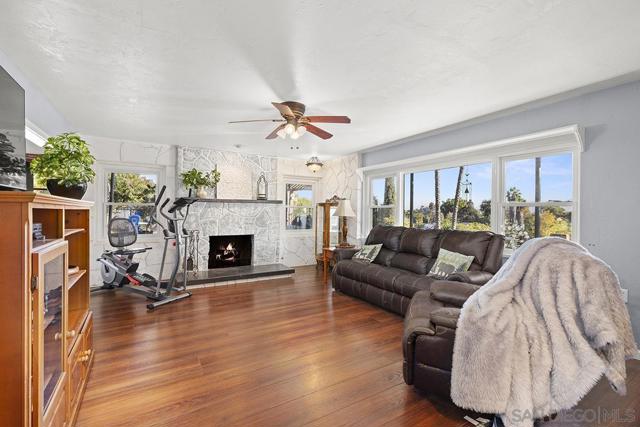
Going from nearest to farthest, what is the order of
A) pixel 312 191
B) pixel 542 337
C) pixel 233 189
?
pixel 542 337 → pixel 233 189 → pixel 312 191

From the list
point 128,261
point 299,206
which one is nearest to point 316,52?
point 128,261

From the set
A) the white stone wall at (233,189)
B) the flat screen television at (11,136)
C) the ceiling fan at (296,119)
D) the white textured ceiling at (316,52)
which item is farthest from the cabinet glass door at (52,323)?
the white stone wall at (233,189)

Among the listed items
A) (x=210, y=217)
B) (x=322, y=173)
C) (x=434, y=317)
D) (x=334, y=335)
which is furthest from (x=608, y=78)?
(x=210, y=217)

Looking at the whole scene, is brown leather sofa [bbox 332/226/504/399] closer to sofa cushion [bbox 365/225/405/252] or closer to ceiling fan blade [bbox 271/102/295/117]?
sofa cushion [bbox 365/225/405/252]

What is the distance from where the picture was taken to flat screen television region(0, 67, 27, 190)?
4.14ft

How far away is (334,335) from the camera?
9.81ft

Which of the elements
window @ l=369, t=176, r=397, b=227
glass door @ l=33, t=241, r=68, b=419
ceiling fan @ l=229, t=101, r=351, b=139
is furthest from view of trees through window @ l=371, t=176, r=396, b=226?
glass door @ l=33, t=241, r=68, b=419

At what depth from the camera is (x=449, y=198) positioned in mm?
4430

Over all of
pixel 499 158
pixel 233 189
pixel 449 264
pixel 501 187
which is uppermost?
pixel 499 158

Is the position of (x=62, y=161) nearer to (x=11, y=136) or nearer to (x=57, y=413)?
(x=11, y=136)

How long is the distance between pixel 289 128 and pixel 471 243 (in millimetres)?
2469

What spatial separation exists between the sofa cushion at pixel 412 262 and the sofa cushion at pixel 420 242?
0.22 ft

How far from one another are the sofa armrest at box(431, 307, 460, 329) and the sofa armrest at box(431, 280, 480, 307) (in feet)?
1.33

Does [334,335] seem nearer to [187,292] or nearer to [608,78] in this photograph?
[187,292]
